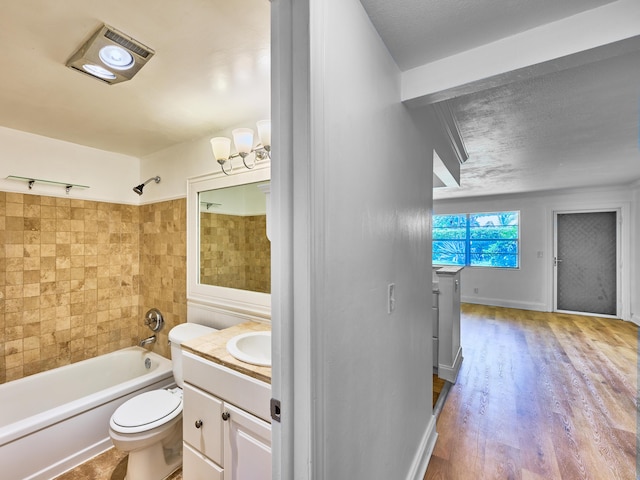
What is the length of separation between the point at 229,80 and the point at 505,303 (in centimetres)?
628

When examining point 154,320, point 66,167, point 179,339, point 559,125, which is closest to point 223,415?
point 179,339

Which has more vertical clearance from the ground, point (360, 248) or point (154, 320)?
point (360, 248)

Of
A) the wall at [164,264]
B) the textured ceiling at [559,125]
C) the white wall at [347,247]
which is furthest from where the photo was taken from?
the wall at [164,264]

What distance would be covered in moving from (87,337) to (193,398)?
173 centimetres

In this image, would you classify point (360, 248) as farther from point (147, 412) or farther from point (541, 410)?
point (541, 410)

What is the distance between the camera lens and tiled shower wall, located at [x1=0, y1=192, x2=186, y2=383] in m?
2.16

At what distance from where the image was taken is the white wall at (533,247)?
184 inches

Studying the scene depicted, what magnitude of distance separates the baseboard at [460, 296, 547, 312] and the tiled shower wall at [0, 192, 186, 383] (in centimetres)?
574

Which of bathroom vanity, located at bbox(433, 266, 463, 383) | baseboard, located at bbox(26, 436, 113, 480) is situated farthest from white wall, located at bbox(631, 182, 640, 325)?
baseboard, located at bbox(26, 436, 113, 480)

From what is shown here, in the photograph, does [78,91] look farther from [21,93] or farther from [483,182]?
[483,182]

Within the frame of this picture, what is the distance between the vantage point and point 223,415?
135 centimetres

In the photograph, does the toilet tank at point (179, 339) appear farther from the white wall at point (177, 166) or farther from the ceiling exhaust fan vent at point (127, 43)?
the ceiling exhaust fan vent at point (127, 43)

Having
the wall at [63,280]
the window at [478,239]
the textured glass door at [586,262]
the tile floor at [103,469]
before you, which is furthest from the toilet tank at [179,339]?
the textured glass door at [586,262]

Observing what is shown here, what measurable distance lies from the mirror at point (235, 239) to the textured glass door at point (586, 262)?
5.76 metres
